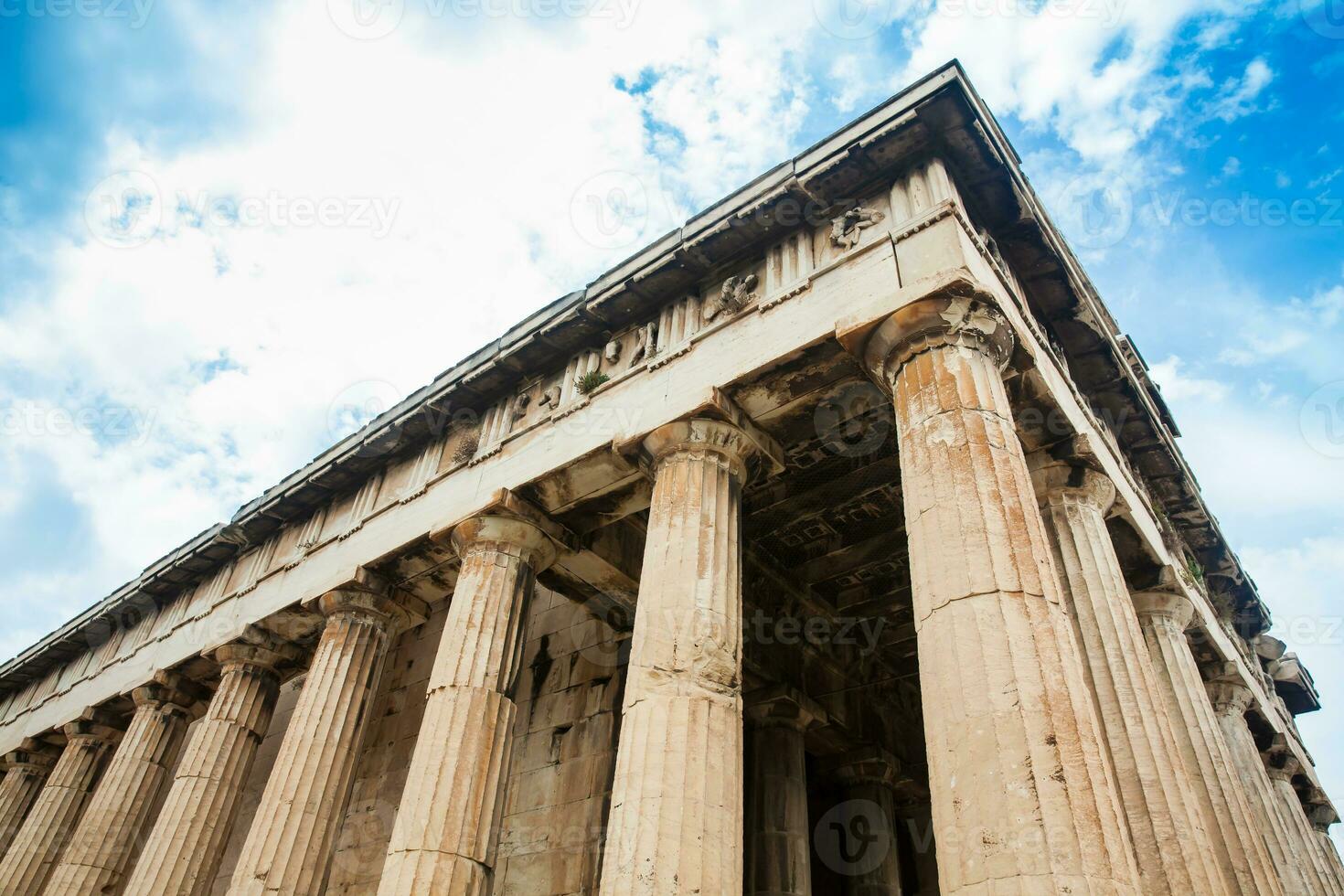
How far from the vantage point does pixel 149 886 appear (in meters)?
13.4

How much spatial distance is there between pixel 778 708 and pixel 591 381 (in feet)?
22.6

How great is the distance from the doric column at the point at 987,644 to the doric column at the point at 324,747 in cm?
950

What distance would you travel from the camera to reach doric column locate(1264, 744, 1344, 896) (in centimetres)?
1568

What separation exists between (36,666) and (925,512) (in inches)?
1013

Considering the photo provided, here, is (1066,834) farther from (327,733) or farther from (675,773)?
(327,733)

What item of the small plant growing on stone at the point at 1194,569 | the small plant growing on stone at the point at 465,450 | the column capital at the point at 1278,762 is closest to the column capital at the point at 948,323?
the small plant growing on stone at the point at 465,450

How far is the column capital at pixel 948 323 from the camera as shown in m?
9.10

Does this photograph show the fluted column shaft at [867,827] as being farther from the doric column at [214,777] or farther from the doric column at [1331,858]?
the doric column at [214,777]

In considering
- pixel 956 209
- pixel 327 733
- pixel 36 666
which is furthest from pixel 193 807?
pixel 956 209

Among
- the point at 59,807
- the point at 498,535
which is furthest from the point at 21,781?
the point at 498,535

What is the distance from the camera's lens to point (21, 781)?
70.7 ft

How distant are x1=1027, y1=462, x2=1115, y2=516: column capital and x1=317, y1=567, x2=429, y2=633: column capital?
1030cm

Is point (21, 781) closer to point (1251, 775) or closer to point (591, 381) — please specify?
point (591, 381)

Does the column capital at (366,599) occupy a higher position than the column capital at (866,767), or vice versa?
the column capital at (366,599)
